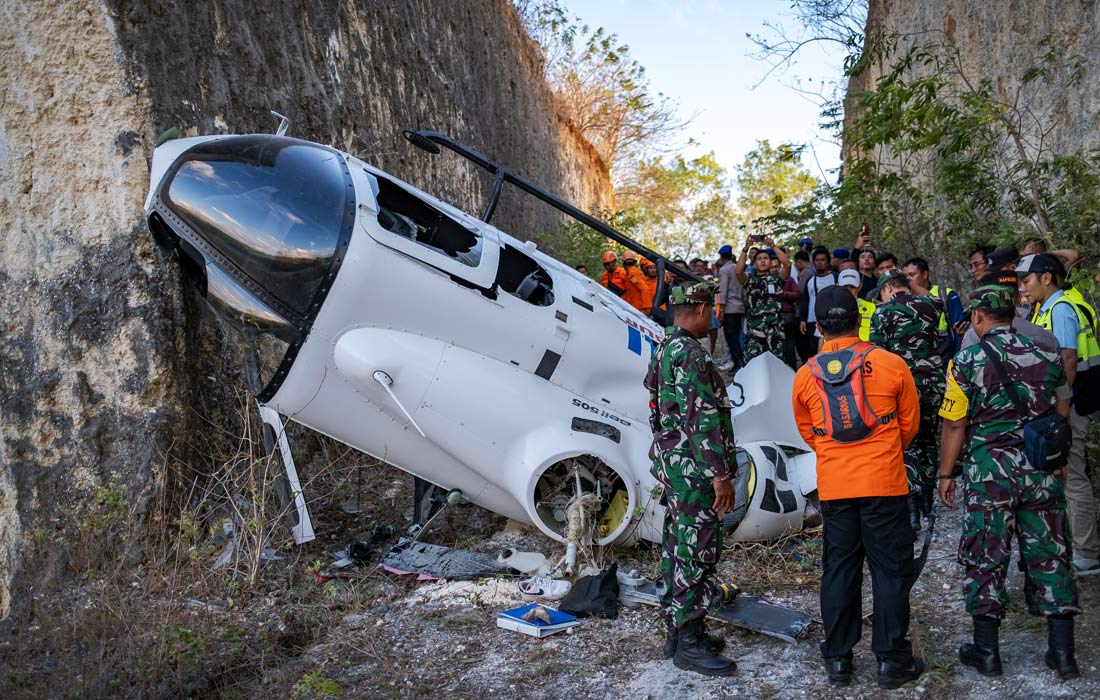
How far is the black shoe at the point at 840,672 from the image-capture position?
4125mm

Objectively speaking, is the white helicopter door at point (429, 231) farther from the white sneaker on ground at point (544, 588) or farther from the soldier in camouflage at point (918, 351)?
the soldier in camouflage at point (918, 351)

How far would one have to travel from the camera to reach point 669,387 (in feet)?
14.9

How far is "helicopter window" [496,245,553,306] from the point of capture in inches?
250

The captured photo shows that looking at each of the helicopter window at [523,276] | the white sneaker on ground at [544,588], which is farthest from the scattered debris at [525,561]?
the helicopter window at [523,276]

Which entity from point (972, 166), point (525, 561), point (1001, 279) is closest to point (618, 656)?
point (525, 561)

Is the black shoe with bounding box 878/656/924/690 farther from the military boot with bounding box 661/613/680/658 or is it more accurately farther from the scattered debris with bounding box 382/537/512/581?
the scattered debris with bounding box 382/537/512/581

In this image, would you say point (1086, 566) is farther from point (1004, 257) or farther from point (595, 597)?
point (595, 597)

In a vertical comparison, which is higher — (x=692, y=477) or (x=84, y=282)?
(x=84, y=282)

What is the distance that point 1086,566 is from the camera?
17.2ft

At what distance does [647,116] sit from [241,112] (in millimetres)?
23817

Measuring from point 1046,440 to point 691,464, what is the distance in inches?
61.7


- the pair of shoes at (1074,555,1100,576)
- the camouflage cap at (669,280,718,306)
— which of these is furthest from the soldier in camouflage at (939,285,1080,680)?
the pair of shoes at (1074,555,1100,576)

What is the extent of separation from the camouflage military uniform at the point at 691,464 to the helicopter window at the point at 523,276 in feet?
6.24

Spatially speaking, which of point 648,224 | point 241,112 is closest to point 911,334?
point 241,112
